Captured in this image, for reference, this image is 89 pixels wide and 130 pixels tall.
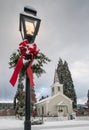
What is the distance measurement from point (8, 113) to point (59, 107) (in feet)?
38.2

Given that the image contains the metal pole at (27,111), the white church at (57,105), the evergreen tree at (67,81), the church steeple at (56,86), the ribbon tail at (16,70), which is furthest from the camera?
the evergreen tree at (67,81)

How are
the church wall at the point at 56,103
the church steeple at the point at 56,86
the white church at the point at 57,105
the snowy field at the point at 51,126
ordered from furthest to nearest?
the church steeple at the point at 56,86
the church wall at the point at 56,103
the white church at the point at 57,105
the snowy field at the point at 51,126

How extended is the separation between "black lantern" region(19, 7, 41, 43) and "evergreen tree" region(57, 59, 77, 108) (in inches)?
2537

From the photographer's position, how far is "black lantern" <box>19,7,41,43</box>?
346 cm

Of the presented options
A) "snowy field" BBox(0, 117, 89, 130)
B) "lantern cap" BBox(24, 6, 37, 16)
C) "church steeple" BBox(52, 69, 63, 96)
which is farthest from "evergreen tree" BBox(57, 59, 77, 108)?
"lantern cap" BBox(24, 6, 37, 16)

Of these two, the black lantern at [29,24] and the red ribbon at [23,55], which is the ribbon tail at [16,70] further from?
the black lantern at [29,24]

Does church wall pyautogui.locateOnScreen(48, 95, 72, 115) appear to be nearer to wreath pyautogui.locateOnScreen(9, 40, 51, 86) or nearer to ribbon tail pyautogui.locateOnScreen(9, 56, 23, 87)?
wreath pyautogui.locateOnScreen(9, 40, 51, 86)

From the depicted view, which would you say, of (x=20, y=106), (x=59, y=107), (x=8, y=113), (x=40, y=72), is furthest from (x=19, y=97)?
(x=40, y=72)

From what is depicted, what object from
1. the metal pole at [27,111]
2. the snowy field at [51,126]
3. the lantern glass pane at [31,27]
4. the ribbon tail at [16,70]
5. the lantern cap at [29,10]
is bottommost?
the snowy field at [51,126]

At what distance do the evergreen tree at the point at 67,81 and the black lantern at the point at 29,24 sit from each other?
64.4 meters

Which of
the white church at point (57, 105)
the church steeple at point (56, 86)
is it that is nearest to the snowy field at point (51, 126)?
the white church at point (57, 105)

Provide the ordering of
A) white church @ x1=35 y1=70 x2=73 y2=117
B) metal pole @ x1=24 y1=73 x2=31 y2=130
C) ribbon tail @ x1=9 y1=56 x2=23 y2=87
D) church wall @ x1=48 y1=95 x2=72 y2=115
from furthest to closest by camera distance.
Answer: church wall @ x1=48 y1=95 x2=72 y2=115 < white church @ x1=35 y1=70 x2=73 y2=117 < ribbon tail @ x1=9 y1=56 x2=23 y2=87 < metal pole @ x1=24 y1=73 x2=31 y2=130

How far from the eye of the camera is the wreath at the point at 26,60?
350cm

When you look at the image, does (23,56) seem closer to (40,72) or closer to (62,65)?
(40,72)
